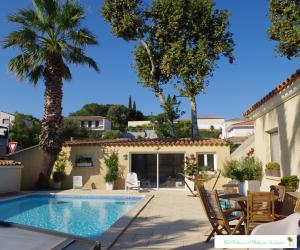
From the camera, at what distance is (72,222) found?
12.1m

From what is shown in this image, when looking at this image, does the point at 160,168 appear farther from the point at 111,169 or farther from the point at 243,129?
the point at 243,129

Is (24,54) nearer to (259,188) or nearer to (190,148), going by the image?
(190,148)

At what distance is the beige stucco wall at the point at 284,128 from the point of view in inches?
412

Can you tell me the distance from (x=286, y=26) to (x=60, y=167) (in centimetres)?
1640

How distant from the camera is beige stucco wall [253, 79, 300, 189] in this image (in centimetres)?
1046

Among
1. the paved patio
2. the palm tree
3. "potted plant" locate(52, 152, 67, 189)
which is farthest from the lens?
"potted plant" locate(52, 152, 67, 189)

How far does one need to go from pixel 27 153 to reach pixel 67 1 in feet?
31.7

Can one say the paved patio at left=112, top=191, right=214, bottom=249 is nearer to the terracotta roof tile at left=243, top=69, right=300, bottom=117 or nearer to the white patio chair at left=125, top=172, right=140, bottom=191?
the terracotta roof tile at left=243, top=69, right=300, bottom=117

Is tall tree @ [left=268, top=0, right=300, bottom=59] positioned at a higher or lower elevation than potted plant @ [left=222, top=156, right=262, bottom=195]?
higher

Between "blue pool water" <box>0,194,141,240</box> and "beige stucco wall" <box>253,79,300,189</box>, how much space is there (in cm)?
616

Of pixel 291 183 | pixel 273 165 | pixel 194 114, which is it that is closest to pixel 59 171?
pixel 194 114

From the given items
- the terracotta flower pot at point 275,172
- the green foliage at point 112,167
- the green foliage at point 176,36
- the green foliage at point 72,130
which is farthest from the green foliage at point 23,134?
the terracotta flower pot at point 275,172

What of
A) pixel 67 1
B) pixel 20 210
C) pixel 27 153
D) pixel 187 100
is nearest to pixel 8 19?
pixel 67 1

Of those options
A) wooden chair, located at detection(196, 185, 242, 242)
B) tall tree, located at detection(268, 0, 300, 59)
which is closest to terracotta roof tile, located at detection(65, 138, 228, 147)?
tall tree, located at detection(268, 0, 300, 59)
